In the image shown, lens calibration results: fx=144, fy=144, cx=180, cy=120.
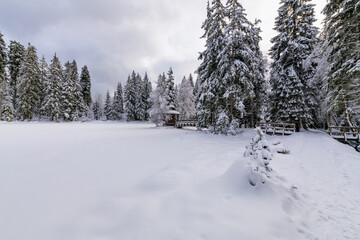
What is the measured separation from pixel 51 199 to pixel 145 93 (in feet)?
150

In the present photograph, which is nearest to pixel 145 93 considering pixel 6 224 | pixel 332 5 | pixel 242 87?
pixel 242 87

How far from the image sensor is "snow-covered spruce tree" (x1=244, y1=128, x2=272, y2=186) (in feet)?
12.5

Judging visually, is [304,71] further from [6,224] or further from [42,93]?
[42,93]

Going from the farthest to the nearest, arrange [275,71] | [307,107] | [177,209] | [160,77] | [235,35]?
[160,77] < [275,71] < [307,107] < [235,35] < [177,209]

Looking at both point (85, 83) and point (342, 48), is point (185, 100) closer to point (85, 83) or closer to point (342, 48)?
point (85, 83)

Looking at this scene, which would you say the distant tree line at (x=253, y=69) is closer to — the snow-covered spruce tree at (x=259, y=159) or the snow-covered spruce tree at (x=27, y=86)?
the snow-covered spruce tree at (x=259, y=159)

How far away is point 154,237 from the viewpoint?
2338mm

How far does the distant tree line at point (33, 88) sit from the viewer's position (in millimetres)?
27875

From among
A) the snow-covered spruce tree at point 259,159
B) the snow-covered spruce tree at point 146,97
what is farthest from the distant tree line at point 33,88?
the snow-covered spruce tree at point 259,159

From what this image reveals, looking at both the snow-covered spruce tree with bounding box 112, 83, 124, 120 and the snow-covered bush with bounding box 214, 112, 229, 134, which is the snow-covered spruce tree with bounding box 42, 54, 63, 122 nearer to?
the snow-covered spruce tree with bounding box 112, 83, 124, 120

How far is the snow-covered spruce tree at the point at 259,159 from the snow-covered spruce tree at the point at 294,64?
13593 mm

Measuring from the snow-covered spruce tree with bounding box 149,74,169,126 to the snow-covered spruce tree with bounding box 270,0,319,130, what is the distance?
17.4m

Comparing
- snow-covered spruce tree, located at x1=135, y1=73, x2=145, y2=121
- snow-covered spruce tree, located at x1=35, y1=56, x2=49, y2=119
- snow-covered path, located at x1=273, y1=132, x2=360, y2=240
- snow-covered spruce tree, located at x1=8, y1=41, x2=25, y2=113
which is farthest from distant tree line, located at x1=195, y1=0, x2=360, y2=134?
snow-covered spruce tree, located at x1=8, y1=41, x2=25, y2=113

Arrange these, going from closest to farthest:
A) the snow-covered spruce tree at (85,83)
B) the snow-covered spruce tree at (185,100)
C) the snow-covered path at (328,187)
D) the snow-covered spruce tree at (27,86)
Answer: the snow-covered path at (328,187)
the snow-covered spruce tree at (27,86)
the snow-covered spruce tree at (185,100)
the snow-covered spruce tree at (85,83)
